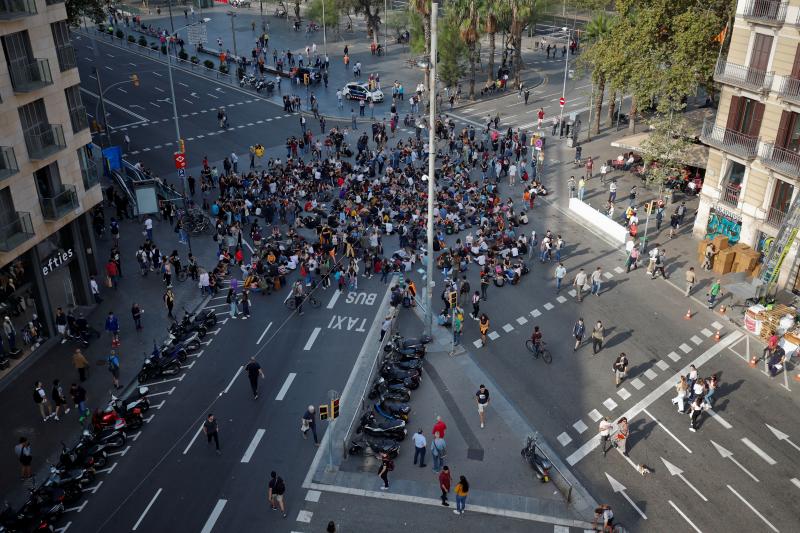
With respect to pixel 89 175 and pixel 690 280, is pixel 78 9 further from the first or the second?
pixel 690 280

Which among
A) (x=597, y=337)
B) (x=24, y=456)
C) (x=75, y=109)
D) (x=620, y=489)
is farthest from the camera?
(x=75, y=109)

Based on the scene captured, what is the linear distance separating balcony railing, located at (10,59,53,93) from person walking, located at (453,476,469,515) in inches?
885

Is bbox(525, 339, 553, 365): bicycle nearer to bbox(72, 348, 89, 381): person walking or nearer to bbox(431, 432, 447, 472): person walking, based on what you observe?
bbox(431, 432, 447, 472): person walking

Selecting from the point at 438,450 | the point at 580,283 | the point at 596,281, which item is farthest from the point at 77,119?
the point at 596,281

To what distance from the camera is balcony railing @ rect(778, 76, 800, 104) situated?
3441 centimetres

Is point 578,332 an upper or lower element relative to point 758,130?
lower

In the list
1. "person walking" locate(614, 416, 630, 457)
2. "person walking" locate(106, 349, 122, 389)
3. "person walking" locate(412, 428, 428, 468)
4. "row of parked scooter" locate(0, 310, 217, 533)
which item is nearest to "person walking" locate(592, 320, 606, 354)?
"person walking" locate(614, 416, 630, 457)

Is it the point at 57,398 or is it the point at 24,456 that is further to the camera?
the point at 57,398

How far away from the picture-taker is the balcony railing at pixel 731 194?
129 ft

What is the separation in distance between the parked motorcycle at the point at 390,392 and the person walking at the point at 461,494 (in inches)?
210

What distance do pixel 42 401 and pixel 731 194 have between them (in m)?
34.2

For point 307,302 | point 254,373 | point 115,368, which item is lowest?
point 307,302

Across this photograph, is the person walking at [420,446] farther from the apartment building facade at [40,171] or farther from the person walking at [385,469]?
the apartment building facade at [40,171]

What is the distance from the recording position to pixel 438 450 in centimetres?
2523
